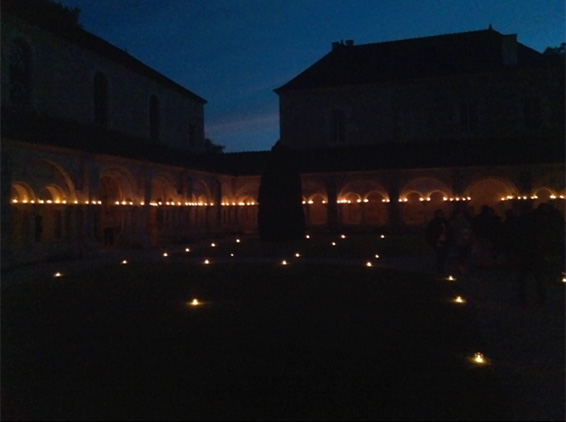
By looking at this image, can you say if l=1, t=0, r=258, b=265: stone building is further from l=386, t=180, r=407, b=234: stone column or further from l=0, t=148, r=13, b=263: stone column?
l=386, t=180, r=407, b=234: stone column

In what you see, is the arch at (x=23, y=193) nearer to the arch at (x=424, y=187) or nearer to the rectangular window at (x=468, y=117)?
the arch at (x=424, y=187)

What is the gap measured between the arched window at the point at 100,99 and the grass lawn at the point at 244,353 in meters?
14.8

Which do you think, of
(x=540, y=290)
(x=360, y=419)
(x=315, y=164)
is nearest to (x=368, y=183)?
(x=315, y=164)

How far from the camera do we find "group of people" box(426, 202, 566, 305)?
30.2 feet

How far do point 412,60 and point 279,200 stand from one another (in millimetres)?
15933

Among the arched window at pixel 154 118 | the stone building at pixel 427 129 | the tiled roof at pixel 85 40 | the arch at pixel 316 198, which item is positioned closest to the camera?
the tiled roof at pixel 85 40

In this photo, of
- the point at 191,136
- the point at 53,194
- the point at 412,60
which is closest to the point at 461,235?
the point at 53,194

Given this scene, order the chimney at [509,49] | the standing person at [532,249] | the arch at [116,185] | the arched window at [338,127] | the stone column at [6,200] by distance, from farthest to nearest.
Answer: the arched window at [338,127]
the chimney at [509,49]
the arch at [116,185]
the stone column at [6,200]
the standing person at [532,249]

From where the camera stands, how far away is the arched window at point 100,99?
2512 centimetres

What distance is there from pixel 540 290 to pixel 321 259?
28.8ft

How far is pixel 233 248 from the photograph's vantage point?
22.3m

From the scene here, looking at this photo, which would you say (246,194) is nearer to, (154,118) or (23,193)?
(154,118)

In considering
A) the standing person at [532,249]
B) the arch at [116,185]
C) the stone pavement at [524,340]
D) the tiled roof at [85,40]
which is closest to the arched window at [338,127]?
the tiled roof at [85,40]

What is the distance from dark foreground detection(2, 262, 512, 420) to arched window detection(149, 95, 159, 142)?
19275mm
